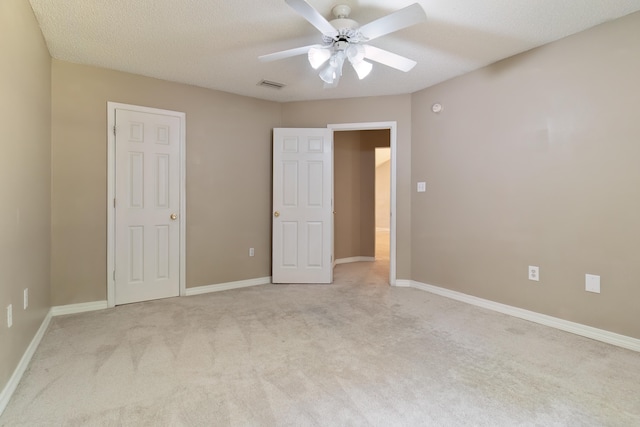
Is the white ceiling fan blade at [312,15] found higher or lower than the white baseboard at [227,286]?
higher

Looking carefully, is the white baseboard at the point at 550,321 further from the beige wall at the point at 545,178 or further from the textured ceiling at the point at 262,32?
the textured ceiling at the point at 262,32

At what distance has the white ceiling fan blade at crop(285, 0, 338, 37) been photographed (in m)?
1.80

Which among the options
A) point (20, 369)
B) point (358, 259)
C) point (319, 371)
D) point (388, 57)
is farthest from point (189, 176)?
point (358, 259)

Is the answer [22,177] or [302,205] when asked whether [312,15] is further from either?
[302,205]

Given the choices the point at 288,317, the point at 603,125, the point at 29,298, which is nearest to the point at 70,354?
the point at 29,298

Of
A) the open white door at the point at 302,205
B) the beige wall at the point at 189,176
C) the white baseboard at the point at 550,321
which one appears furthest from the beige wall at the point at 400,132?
the beige wall at the point at 189,176

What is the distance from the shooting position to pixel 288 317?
9.71 ft

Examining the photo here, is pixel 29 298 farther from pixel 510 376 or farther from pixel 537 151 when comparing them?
pixel 537 151

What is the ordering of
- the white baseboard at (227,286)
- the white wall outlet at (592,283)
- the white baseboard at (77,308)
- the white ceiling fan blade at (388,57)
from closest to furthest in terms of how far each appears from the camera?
the white ceiling fan blade at (388,57), the white wall outlet at (592,283), the white baseboard at (77,308), the white baseboard at (227,286)

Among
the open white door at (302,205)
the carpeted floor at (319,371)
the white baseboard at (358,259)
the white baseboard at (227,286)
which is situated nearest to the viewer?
the carpeted floor at (319,371)

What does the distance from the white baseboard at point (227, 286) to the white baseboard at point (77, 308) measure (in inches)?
32.3

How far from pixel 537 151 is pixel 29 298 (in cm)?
A: 407

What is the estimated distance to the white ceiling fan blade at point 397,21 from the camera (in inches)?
71.6

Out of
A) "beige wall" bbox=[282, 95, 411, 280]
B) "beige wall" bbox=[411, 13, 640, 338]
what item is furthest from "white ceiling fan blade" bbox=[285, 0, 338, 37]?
"beige wall" bbox=[282, 95, 411, 280]
